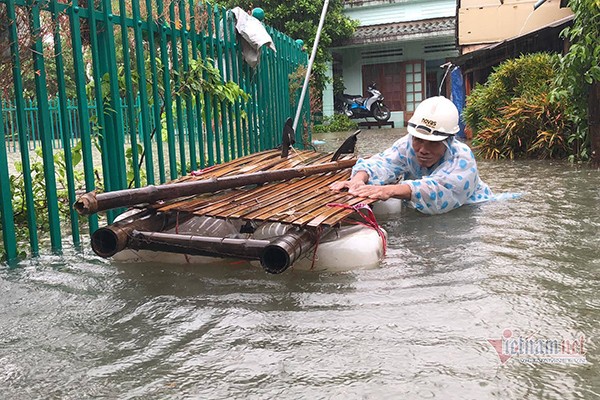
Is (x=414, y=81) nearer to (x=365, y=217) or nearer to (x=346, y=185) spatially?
(x=346, y=185)

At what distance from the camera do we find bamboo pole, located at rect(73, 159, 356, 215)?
9.41 feet

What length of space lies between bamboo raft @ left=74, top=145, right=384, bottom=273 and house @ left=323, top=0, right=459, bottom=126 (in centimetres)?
1706

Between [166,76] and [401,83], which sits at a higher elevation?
[401,83]

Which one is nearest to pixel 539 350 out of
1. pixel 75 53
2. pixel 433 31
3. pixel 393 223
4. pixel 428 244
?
pixel 428 244

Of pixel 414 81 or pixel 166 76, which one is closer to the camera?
pixel 166 76

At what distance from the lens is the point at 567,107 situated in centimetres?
748

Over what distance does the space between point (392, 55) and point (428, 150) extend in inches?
711

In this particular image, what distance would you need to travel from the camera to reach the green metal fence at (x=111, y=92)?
11.3ft

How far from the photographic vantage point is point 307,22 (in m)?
→ 18.8

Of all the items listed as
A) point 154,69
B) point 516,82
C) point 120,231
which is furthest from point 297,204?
point 516,82

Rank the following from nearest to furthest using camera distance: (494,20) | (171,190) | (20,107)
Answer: (171,190) < (20,107) < (494,20)

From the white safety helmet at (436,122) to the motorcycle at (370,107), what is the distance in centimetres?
1650

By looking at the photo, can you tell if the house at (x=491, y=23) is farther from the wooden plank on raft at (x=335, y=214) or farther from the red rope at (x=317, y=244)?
the red rope at (x=317, y=244)

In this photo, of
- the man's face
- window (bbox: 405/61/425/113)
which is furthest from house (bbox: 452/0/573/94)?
the man's face
